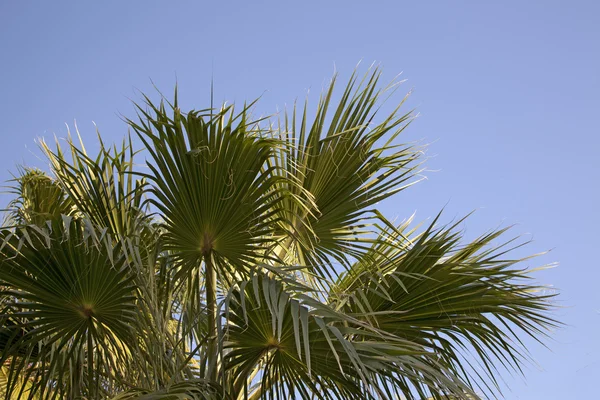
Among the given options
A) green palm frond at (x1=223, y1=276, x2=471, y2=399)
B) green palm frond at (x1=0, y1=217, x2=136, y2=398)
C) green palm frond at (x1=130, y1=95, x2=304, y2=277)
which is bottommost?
green palm frond at (x1=223, y1=276, x2=471, y2=399)

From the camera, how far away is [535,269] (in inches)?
149

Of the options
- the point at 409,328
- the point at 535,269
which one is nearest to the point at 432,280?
the point at 409,328

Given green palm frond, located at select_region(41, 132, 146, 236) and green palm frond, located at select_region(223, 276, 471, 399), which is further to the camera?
green palm frond, located at select_region(41, 132, 146, 236)

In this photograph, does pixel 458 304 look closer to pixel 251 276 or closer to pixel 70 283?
pixel 251 276

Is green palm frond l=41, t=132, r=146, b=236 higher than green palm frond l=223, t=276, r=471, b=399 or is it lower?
higher

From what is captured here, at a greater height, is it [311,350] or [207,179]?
[207,179]

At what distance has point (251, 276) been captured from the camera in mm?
3045

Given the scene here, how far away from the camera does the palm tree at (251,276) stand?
309 centimetres

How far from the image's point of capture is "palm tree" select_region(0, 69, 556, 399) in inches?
122

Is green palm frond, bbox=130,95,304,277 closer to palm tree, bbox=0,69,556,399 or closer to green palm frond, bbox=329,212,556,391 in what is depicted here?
palm tree, bbox=0,69,556,399

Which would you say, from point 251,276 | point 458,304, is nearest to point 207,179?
point 251,276

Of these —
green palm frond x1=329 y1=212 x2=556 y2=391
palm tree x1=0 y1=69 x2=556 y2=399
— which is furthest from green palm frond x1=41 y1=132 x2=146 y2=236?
green palm frond x1=329 y1=212 x2=556 y2=391

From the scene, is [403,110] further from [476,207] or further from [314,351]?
[314,351]

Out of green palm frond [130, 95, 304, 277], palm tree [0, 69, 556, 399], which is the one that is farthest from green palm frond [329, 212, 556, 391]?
green palm frond [130, 95, 304, 277]
